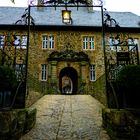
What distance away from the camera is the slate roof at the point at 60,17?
20281 mm

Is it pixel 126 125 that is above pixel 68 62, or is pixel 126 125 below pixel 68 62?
below

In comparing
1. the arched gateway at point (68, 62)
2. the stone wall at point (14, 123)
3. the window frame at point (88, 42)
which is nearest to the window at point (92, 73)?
the arched gateway at point (68, 62)

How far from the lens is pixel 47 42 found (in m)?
19.8

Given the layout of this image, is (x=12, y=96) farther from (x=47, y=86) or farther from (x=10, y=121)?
(x=47, y=86)

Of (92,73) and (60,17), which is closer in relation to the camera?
(92,73)

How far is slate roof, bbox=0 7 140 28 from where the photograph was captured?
2028cm

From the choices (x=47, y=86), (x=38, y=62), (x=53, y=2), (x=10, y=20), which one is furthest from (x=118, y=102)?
(x=10, y=20)

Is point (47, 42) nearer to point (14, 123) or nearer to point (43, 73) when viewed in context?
point (43, 73)

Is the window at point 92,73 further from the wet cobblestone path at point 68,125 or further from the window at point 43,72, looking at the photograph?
the wet cobblestone path at point 68,125

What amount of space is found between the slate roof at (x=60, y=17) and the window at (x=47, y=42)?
124 cm

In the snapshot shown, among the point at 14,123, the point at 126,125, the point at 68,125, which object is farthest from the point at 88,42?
the point at 14,123

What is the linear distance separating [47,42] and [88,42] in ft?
11.8

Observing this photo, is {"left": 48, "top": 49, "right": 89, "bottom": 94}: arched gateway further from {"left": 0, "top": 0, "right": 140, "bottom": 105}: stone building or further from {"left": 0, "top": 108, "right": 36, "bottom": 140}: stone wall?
{"left": 0, "top": 108, "right": 36, "bottom": 140}: stone wall

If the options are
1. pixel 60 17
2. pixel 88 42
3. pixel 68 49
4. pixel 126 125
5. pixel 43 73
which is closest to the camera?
pixel 126 125
